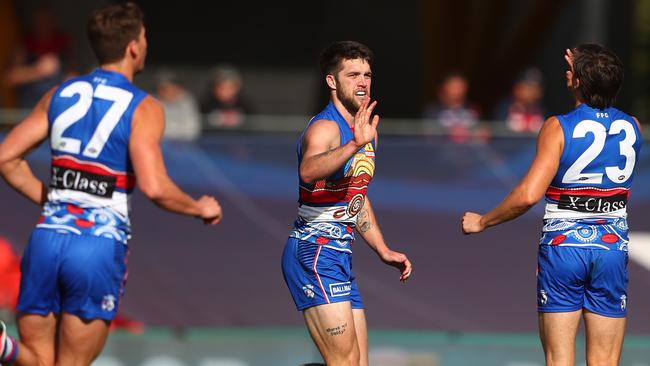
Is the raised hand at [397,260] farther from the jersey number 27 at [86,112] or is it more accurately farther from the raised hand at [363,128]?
the jersey number 27 at [86,112]

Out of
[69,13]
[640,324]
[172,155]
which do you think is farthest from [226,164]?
[69,13]

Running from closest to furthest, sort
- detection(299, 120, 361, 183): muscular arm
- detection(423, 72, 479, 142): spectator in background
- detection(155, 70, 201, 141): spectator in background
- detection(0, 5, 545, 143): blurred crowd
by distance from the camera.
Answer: detection(299, 120, 361, 183): muscular arm < detection(155, 70, 201, 141): spectator in background < detection(0, 5, 545, 143): blurred crowd < detection(423, 72, 479, 142): spectator in background

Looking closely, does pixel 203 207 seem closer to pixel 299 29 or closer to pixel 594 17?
pixel 594 17

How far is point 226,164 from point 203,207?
475 centimetres

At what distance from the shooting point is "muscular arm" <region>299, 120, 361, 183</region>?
6.59 meters

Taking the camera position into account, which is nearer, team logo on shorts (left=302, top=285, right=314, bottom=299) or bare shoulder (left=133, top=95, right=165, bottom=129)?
bare shoulder (left=133, top=95, right=165, bottom=129)

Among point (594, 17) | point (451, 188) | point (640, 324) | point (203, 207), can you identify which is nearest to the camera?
point (203, 207)

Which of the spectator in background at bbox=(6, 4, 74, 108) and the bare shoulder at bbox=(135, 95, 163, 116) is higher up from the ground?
the bare shoulder at bbox=(135, 95, 163, 116)

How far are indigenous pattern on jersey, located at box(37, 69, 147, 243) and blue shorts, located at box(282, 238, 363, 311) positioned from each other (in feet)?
3.46

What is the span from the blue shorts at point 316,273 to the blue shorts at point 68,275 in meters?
1.06

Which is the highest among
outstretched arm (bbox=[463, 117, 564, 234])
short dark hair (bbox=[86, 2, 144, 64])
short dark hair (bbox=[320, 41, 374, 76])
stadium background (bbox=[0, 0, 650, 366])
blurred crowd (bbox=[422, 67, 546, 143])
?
short dark hair (bbox=[86, 2, 144, 64])

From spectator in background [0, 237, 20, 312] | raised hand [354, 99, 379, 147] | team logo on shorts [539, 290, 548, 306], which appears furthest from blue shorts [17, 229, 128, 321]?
spectator in background [0, 237, 20, 312]

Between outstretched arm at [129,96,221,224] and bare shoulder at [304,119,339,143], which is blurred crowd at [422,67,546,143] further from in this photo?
outstretched arm at [129,96,221,224]

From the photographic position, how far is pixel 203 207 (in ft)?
21.6
